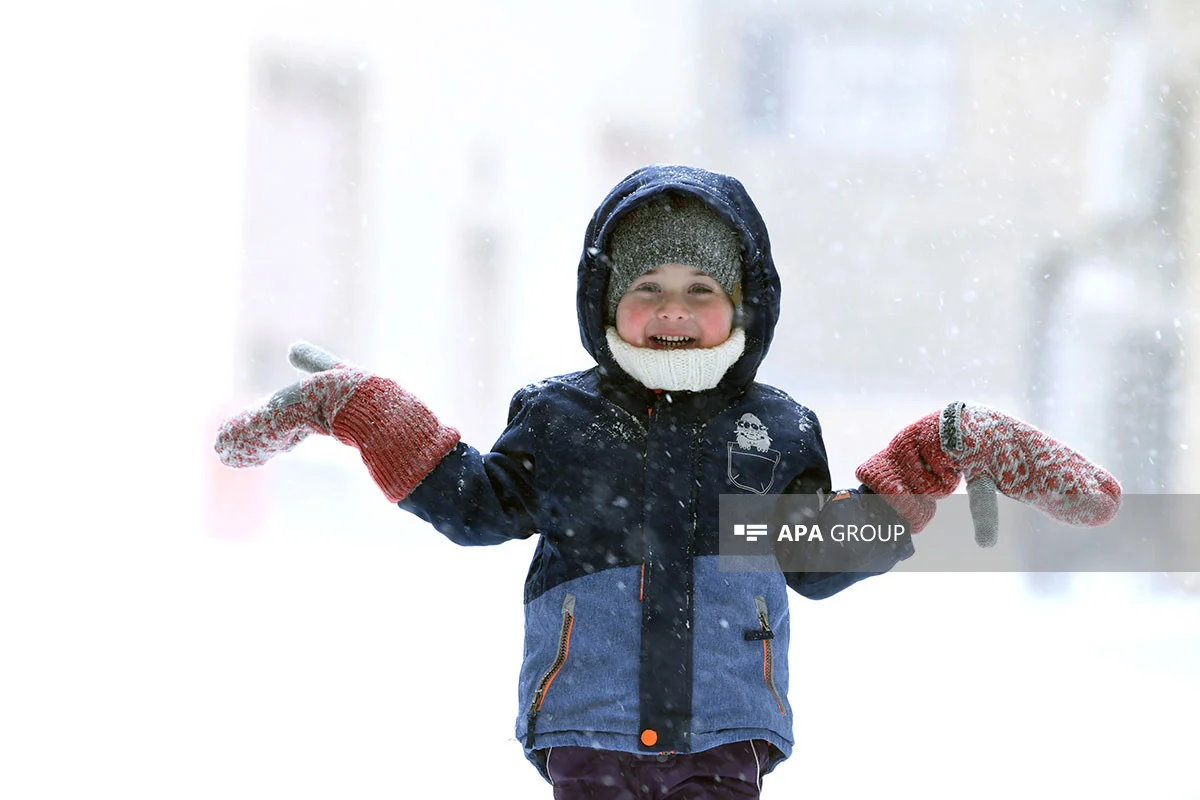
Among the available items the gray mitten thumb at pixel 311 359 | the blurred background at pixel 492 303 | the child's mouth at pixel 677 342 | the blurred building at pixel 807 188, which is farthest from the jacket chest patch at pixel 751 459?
the blurred building at pixel 807 188

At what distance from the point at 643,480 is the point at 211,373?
3132 mm

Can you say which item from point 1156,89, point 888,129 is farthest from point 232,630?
point 1156,89

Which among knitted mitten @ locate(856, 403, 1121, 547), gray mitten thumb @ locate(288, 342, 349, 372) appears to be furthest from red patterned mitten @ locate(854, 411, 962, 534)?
gray mitten thumb @ locate(288, 342, 349, 372)

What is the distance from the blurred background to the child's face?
44.6 inches

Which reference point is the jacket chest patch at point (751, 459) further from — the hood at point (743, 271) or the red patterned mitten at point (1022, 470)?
the red patterned mitten at point (1022, 470)

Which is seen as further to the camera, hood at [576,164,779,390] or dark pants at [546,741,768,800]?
hood at [576,164,779,390]

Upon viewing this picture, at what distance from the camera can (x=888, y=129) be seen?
4.85 metres

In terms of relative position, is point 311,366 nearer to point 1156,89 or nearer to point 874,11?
point 1156,89

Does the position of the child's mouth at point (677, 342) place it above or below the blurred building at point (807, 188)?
below

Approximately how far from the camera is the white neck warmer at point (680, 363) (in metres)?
1.48

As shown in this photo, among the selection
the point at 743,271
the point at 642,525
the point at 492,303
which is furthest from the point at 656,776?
the point at 492,303

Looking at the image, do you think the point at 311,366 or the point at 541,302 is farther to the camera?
the point at 541,302

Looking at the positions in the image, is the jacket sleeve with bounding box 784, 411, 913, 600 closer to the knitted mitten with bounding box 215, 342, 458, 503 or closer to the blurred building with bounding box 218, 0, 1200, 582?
the knitted mitten with bounding box 215, 342, 458, 503

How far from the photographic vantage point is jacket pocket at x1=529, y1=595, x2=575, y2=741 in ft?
4.68
